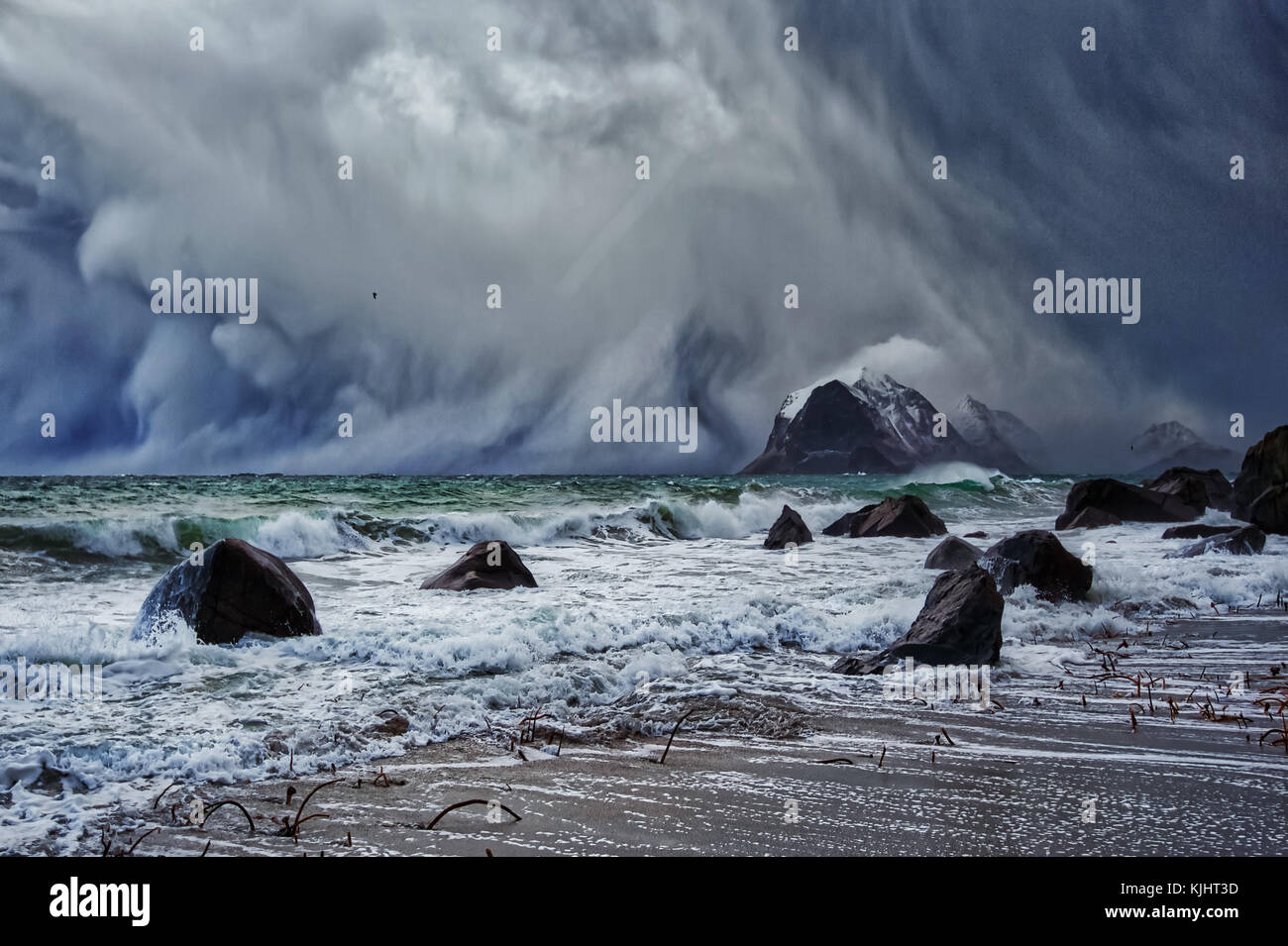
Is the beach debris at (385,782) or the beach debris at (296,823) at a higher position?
the beach debris at (296,823)

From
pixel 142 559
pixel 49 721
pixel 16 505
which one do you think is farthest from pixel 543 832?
pixel 16 505

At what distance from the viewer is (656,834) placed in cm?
Answer: 328

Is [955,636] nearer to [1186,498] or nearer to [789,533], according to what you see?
[789,533]

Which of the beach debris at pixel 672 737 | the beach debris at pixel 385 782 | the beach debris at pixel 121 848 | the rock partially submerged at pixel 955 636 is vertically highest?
the rock partially submerged at pixel 955 636

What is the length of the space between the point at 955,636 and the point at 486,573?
6609 millimetres

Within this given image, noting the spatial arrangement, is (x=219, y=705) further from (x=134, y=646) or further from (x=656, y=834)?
(x=656, y=834)

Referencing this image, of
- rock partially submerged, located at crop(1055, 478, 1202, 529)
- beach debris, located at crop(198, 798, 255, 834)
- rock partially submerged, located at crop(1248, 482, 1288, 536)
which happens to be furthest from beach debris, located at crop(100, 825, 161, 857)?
rock partially submerged, located at crop(1248, 482, 1288, 536)

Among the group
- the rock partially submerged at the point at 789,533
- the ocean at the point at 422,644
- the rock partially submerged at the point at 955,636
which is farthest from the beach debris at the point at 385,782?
the rock partially submerged at the point at 789,533

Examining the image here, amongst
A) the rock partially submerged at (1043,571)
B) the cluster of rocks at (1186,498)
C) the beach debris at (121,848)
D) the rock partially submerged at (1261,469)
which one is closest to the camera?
the beach debris at (121,848)

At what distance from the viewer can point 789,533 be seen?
18.1 metres

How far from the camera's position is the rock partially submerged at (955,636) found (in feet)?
20.4

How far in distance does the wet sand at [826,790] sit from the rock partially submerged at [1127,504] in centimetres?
2072

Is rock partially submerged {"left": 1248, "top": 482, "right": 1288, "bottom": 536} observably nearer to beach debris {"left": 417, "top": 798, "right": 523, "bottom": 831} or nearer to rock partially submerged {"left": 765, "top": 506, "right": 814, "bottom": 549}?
rock partially submerged {"left": 765, "top": 506, "right": 814, "bottom": 549}

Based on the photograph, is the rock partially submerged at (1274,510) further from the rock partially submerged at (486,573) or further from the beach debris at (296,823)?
the beach debris at (296,823)
